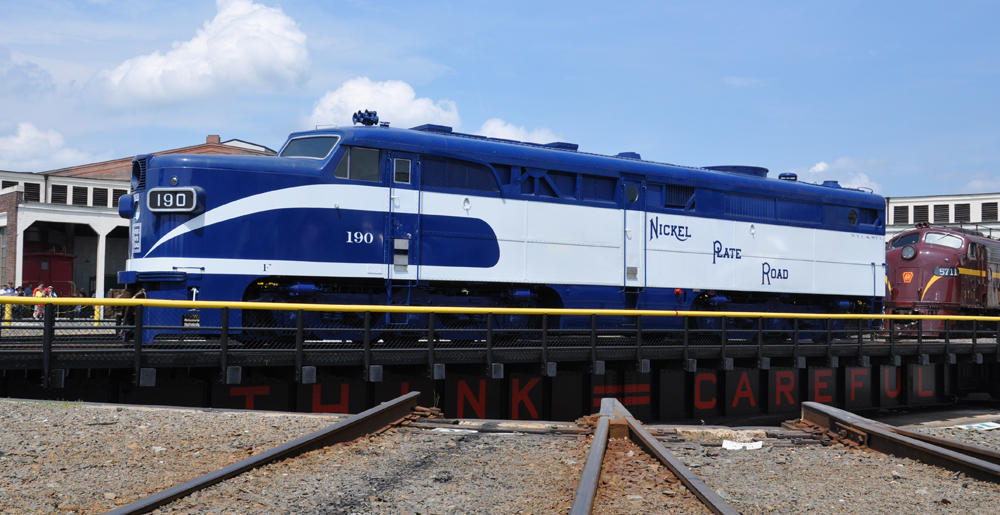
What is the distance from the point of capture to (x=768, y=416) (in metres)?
14.8

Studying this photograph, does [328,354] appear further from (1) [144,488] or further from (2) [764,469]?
(2) [764,469]

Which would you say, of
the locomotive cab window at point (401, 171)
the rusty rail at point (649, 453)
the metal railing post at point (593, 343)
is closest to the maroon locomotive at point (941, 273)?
the metal railing post at point (593, 343)

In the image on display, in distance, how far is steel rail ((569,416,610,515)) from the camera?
4551 mm

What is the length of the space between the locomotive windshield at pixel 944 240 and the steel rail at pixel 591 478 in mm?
19634

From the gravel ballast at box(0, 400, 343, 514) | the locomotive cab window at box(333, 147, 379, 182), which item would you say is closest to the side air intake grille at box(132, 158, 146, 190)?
the locomotive cab window at box(333, 147, 379, 182)

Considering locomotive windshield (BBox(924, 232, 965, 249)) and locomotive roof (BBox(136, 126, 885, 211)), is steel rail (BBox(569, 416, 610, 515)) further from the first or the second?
locomotive windshield (BBox(924, 232, 965, 249))

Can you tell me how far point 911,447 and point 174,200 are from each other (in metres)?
9.74

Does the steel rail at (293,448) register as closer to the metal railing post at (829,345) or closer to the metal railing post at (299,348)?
the metal railing post at (299,348)

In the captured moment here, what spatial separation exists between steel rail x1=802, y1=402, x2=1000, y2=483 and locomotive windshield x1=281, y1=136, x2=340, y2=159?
26.1ft

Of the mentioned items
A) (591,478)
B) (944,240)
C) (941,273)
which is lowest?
(591,478)

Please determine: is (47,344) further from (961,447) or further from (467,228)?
(961,447)

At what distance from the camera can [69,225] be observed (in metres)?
39.7

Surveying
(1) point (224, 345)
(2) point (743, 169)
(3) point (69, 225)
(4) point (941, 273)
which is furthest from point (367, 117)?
(3) point (69, 225)

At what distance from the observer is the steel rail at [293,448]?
15.0ft
